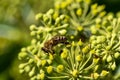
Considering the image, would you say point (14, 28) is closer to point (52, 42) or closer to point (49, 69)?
point (52, 42)

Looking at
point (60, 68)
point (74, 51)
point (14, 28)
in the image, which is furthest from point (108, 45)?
point (14, 28)

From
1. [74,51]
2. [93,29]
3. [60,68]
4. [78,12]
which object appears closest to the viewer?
[60,68]

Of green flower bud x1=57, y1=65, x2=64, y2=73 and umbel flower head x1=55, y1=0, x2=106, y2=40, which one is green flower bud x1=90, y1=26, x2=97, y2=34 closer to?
umbel flower head x1=55, y1=0, x2=106, y2=40

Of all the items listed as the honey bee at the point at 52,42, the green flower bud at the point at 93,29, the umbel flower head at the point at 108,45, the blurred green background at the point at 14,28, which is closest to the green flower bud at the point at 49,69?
the honey bee at the point at 52,42

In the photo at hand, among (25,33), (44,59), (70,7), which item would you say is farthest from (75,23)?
(25,33)

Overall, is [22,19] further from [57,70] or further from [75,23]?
[57,70]

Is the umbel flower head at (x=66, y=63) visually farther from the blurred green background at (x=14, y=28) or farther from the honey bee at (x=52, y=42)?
the blurred green background at (x=14, y=28)
